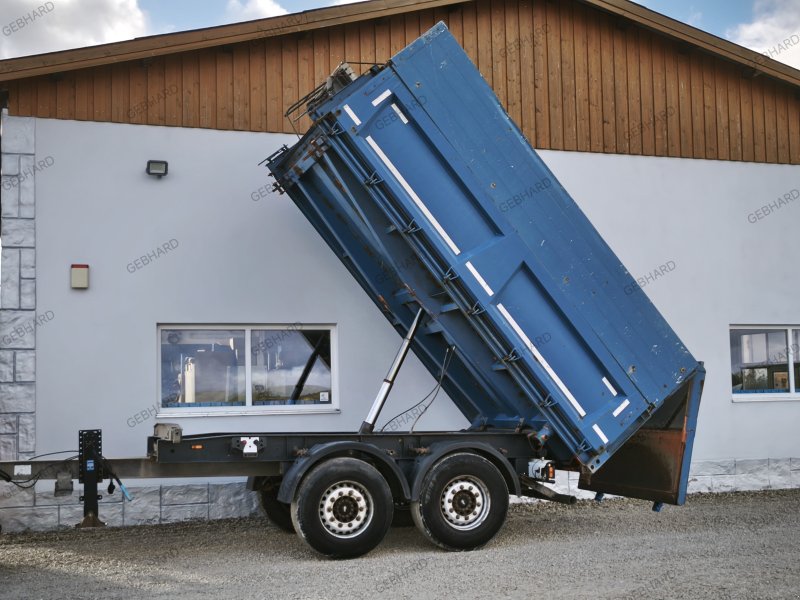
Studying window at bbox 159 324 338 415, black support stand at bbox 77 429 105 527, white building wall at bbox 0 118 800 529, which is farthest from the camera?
window at bbox 159 324 338 415

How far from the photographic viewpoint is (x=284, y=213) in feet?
34.5

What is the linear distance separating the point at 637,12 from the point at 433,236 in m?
5.88

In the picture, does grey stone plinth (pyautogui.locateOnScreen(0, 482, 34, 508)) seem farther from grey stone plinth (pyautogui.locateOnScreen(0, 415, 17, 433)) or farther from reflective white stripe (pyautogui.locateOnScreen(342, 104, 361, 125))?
reflective white stripe (pyautogui.locateOnScreen(342, 104, 361, 125))

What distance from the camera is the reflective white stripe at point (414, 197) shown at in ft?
25.4

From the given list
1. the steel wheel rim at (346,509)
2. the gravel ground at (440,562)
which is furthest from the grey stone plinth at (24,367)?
the steel wheel rim at (346,509)

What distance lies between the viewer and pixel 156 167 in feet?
33.0

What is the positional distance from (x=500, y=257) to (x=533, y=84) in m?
4.63

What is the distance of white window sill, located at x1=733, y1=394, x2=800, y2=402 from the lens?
1225cm

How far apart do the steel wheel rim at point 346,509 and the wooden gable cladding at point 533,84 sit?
4.67m

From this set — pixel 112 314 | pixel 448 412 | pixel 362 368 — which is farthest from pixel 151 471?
pixel 448 412

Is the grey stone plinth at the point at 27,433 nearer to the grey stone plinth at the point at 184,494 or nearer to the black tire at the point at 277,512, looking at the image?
the grey stone plinth at the point at 184,494

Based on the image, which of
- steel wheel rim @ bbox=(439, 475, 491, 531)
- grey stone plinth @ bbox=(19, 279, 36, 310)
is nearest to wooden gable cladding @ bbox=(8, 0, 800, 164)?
grey stone plinth @ bbox=(19, 279, 36, 310)

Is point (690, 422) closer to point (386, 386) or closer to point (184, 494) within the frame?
point (386, 386)

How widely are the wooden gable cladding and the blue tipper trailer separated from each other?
2479 millimetres
